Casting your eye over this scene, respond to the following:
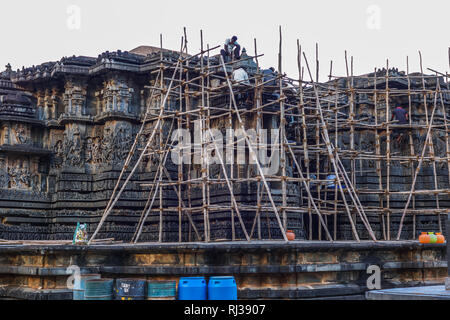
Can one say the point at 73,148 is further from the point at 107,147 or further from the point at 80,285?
the point at 80,285

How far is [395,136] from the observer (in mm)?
27141

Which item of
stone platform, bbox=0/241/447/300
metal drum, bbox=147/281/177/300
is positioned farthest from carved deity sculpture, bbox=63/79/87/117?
metal drum, bbox=147/281/177/300

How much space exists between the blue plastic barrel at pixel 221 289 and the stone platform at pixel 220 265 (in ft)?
3.56

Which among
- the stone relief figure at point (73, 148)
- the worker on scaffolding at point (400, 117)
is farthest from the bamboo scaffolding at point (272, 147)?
the stone relief figure at point (73, 148)

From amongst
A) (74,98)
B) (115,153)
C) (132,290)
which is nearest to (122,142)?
(115,153)

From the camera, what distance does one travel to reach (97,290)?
12578mm

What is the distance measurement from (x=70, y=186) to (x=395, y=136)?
14.2 m

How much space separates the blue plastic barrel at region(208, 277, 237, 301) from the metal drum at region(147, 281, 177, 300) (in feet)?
3.02

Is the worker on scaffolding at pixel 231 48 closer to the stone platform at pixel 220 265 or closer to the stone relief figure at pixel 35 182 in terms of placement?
the stone relief figure at pixel 35 182

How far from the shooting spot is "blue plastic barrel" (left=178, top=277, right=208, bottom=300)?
40.5ft

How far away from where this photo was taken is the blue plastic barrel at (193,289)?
12.4 metres

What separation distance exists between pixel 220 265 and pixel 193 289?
4.54 feet
